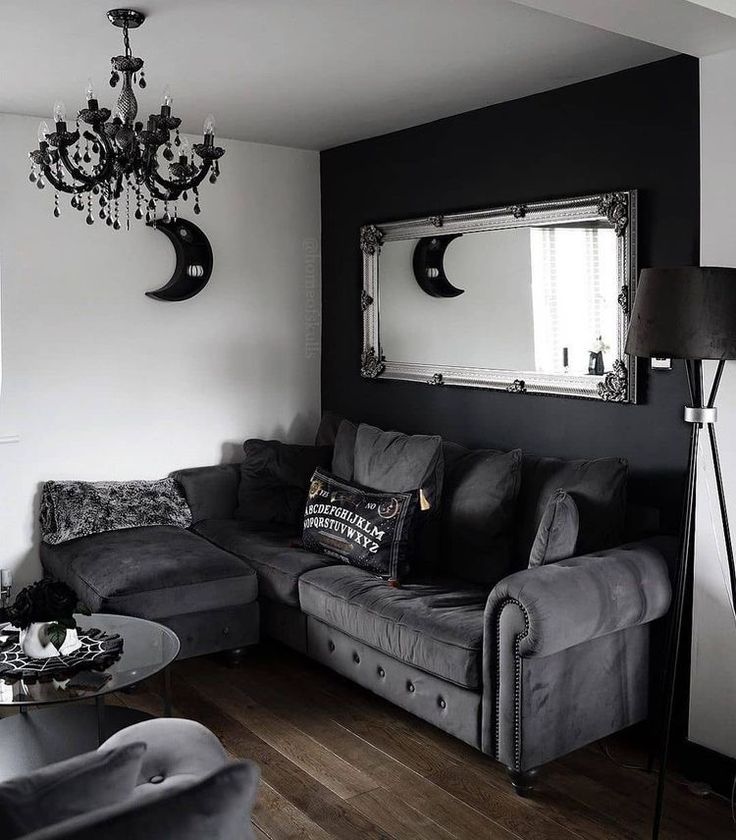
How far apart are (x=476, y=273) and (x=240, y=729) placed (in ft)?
7.67

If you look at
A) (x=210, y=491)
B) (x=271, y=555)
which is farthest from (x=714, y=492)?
(x=210, y=491)

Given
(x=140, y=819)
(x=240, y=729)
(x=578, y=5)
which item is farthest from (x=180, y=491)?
(x=140, y=819)

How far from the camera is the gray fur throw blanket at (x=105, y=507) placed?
4551 millimetres

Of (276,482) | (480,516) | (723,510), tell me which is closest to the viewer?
(723,510)

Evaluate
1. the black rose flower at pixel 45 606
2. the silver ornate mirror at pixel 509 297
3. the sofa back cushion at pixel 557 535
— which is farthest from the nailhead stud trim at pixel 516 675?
the black rose flower at pixel 45 606

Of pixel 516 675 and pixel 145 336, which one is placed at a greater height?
pixel 145 336

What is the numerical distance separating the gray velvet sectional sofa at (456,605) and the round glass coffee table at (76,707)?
0.62 m

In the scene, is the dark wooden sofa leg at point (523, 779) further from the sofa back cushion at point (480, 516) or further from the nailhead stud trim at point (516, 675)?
the sofa back cushion at point (480, 516)

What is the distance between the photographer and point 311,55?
350 centimetres

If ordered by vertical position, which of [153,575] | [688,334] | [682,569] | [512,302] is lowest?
[153,575]

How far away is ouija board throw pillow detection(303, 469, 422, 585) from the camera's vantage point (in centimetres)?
389

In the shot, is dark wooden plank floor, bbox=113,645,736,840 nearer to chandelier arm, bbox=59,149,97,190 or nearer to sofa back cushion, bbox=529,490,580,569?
sofa back cushion, bbox=529,490,580,569

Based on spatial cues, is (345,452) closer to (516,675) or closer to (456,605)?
(456,605)

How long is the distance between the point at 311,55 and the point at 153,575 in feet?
7.28
